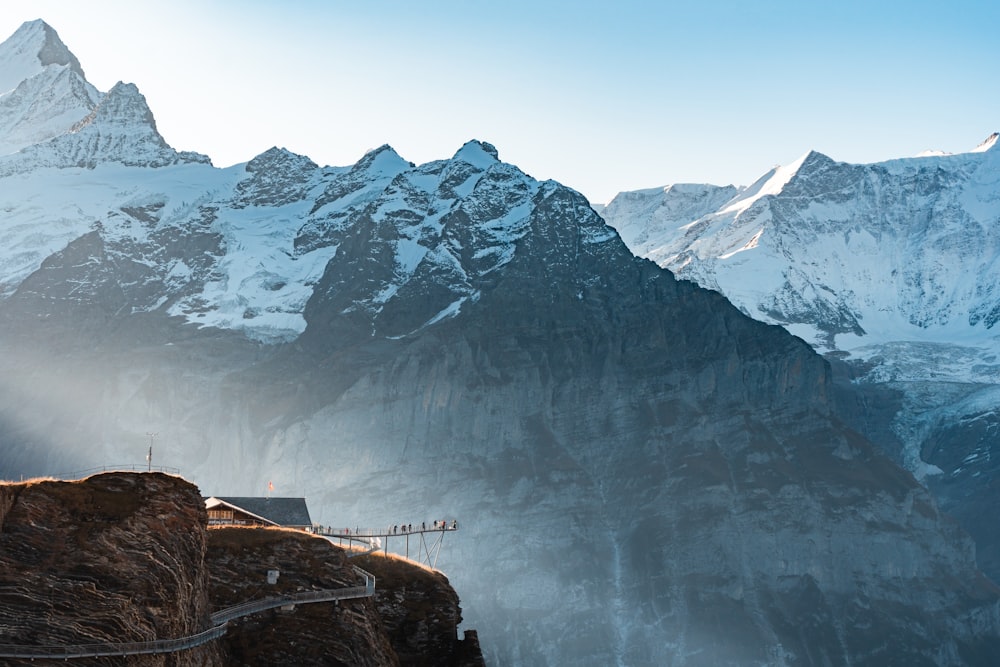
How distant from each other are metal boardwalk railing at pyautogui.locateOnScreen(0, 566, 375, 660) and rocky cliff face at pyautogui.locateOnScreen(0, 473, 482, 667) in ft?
1.16

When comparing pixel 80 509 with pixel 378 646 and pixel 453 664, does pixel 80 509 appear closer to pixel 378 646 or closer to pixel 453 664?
pixel 378 646

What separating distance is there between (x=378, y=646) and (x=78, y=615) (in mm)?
32184

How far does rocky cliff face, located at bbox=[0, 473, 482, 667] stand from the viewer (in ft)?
251

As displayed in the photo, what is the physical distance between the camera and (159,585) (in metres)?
82.4

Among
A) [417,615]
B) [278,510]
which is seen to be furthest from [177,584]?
[278,510]

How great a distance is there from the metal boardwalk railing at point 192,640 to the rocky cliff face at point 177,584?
35 cm

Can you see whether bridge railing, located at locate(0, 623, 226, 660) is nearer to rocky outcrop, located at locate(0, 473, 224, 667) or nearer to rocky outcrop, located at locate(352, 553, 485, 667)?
rocky outcrop, located at locate(0, 473, 224, 667)

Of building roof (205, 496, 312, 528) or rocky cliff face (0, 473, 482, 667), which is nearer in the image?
rocky cliff face (0, 473, 482, 667)

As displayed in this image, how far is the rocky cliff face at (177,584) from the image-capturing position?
76562 mm

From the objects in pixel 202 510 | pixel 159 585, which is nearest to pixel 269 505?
pixel 202 510

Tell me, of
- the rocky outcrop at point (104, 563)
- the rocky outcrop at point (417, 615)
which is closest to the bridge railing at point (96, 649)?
the rocky outcrop at point (104, 563)

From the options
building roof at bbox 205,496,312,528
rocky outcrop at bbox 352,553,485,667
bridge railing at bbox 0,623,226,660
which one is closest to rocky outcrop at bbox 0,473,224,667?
bridge railing at bbox 0,623,226,660

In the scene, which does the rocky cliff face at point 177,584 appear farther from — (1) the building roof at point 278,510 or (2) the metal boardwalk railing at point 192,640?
(1) the building roof at point 278,510

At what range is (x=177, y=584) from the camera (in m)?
84.3
